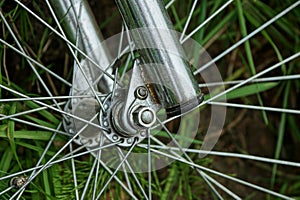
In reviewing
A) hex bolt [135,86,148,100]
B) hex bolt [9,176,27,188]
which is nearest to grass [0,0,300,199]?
hex bolt [9,176,27,188]

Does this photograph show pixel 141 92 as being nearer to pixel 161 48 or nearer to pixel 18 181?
pixel 161 48

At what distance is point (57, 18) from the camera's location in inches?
33.6

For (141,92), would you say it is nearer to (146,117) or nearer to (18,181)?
(146,117)

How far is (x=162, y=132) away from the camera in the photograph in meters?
1.01

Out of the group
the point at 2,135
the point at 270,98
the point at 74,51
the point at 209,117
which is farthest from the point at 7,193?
the point at 270,98

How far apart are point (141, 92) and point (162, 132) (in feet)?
0.77

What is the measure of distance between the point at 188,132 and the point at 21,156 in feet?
0.99

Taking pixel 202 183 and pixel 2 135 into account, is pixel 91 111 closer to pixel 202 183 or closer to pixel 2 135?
pixel 2 135

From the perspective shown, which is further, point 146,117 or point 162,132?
point 162,132

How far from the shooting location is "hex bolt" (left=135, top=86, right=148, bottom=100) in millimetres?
782

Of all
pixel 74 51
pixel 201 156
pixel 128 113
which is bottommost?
pixel 201 156

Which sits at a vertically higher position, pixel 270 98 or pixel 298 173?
pixel 270 98

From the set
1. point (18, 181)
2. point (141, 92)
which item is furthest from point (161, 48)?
point (18, 181)

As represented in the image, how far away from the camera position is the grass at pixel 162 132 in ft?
3.01
